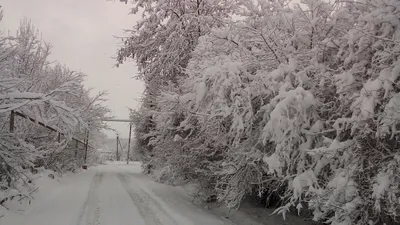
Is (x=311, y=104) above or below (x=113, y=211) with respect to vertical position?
above

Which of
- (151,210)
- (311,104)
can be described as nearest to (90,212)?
(151,210)

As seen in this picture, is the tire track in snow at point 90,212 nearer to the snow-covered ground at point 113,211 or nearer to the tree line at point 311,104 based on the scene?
the snow-covered ground at point 113,211

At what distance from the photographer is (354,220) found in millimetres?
5008

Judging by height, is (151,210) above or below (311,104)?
below

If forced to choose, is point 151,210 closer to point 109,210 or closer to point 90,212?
point 109,210

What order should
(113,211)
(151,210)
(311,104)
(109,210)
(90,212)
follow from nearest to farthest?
(311,104)
(90,212)
(113,211)
(109,210)
(151,210)

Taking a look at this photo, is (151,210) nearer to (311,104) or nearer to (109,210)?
(109,210)

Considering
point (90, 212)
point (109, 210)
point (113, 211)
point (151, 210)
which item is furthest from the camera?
point (151, 210)

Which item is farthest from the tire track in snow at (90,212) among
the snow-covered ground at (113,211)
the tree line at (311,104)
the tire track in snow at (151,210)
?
the tree line at (311,104)

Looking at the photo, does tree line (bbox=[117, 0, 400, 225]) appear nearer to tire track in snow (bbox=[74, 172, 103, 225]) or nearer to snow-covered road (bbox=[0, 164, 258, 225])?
snow-covered road (bbox=[0, 164, 258, 225])

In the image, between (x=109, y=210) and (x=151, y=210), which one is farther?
(x=151, y=210)

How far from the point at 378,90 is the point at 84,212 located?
6.92m

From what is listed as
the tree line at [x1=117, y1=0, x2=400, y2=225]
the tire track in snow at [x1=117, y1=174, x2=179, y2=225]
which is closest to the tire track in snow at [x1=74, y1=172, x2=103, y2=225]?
the tire track in snow at [x1=117, y1=174, x2=179, y2=225]

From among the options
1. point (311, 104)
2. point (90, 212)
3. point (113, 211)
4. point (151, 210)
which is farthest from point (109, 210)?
point (311, 104)
